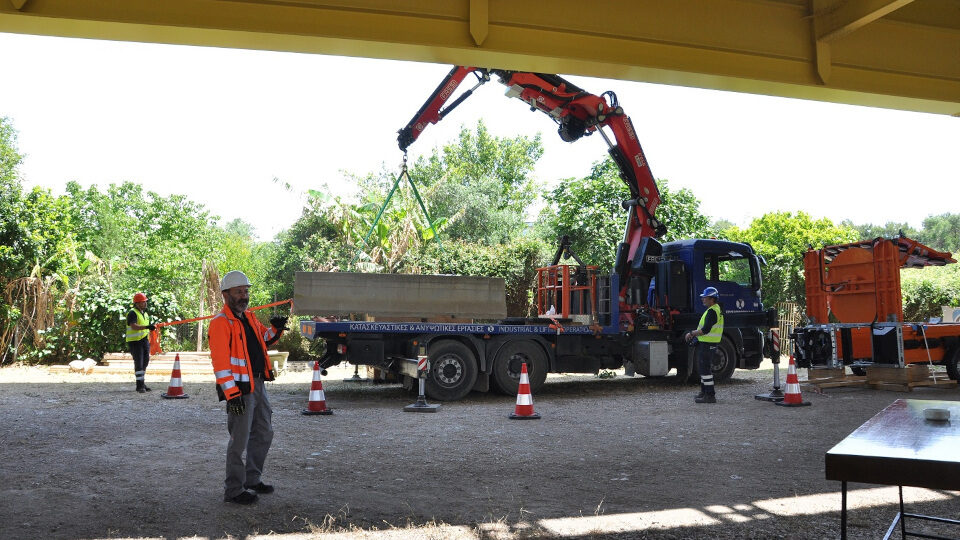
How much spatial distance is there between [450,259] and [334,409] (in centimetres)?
1077

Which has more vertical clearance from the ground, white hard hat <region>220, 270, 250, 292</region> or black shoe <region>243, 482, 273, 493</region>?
white hard hat <region>220, 270, 250, 292</region>

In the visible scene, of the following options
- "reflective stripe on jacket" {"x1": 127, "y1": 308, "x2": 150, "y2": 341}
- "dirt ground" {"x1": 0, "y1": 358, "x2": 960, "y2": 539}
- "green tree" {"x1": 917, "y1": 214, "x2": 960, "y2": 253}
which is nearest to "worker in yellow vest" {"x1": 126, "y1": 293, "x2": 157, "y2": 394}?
"reflective stripe on jacket" {"x1": 127, "y1": 308, "x2": 150, "y2": 341}

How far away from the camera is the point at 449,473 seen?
6848 mm

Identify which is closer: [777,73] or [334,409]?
[777,73]

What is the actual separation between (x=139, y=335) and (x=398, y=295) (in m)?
4.84

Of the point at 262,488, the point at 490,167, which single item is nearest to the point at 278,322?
the point at 262,488

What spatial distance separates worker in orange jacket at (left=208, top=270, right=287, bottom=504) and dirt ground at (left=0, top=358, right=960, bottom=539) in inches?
10.1

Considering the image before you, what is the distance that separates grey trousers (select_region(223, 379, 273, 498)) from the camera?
224 inches

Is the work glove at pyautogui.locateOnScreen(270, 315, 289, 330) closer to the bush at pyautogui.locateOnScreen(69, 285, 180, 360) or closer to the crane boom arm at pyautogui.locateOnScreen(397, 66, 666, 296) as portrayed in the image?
the crane boom arm at pyautogui.locateOnScreen(397, 66, 666, 296)

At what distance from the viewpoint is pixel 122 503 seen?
5.65 m

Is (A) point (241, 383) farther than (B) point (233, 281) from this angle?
No

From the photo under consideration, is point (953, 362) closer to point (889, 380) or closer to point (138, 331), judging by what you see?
point (889, 380)

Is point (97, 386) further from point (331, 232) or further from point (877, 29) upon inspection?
point (331, 232)

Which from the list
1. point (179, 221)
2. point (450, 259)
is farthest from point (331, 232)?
point (450, 259)
